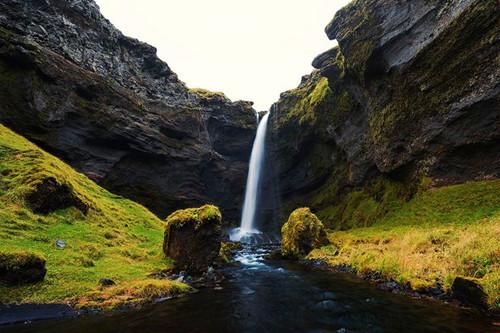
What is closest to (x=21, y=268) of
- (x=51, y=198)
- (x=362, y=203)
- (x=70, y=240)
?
(x=70, y=240)

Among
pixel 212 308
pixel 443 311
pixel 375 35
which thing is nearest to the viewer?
pixel 443 311

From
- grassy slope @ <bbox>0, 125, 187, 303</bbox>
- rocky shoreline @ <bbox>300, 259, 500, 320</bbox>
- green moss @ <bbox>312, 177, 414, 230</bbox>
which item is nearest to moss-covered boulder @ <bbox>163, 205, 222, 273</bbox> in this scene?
grassy slope @ <bbox>0, 125, 187, 303</bbox>

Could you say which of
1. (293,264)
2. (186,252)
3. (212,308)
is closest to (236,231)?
(293,264)

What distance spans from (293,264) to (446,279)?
50.5 ft

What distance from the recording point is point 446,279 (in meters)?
15.0

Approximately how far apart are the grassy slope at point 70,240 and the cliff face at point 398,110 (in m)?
29.3

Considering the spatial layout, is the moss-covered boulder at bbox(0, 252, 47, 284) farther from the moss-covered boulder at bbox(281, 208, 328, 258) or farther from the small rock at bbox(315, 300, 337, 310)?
the moss-covered boulder at bbox(281, 208, 328, 258)

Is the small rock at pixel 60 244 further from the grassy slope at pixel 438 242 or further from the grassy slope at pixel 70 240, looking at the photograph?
the grassy slope at pixel 438 242

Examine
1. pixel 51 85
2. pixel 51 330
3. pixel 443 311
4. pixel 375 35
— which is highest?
pixel 375 35

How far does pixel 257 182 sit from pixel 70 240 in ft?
178

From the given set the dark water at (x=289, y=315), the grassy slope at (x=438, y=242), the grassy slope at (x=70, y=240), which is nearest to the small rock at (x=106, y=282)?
the grassy slope at (x=70, y=240)

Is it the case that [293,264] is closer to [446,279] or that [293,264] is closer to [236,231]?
[446,279]

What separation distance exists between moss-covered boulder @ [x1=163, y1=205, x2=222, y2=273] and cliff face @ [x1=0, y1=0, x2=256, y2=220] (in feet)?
100

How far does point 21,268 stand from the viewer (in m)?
14.6
